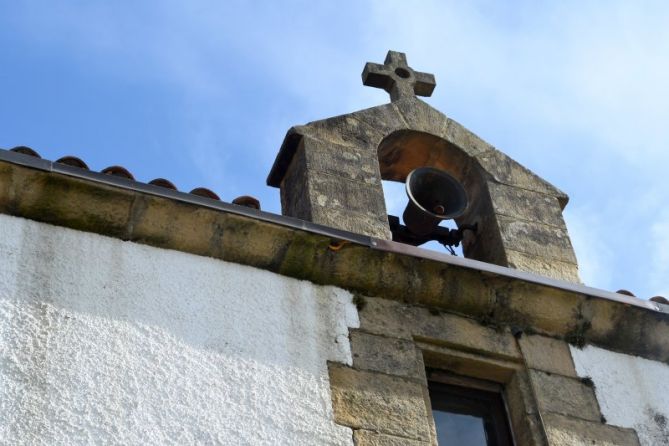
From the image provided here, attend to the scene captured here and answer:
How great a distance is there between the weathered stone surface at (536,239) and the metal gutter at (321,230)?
48cm

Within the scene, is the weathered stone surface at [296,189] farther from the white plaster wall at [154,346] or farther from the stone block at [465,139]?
the stone block at [465,139]

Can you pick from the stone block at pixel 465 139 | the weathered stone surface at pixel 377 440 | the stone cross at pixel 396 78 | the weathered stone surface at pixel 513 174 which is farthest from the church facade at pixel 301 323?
the stone cross at pixel 396 78

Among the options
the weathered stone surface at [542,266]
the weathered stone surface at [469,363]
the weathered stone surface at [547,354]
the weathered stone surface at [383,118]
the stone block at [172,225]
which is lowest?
the weathered stone surface at [469,363]

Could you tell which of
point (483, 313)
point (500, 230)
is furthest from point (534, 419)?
point (500, 230)

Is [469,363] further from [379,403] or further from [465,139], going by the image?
[465,139]

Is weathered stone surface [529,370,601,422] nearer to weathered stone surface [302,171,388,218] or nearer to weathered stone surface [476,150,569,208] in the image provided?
weathered stone surface [302,171,388,218]

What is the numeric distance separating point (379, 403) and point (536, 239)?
1627 millimetres

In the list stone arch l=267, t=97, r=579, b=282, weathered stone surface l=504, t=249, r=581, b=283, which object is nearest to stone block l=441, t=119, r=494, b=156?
stone arch l=267, t=97, r=579, b=282

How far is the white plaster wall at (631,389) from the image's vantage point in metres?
5.52

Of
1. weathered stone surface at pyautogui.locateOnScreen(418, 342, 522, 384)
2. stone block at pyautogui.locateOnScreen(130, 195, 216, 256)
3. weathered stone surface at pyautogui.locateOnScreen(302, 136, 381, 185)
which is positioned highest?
weathered stone surface at pyautogui.locateOnScreen(302, 136, 381, 185)

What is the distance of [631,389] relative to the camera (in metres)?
5.69

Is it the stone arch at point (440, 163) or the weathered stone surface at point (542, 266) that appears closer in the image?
the weathered stone surface at point (542, 266)

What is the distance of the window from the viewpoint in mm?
5367

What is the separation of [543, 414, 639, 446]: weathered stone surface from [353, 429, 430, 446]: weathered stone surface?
66cm
